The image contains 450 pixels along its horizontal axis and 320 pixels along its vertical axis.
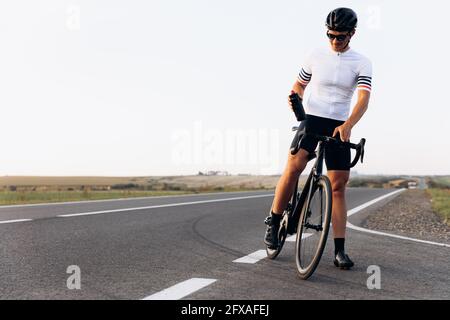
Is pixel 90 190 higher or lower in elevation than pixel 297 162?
lower

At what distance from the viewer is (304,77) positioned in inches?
203

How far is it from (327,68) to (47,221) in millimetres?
5880

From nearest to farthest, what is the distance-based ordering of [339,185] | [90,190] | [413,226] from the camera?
[339,185]
[413,226]
[90,190]

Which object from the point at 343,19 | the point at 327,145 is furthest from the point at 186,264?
the point at 343,19

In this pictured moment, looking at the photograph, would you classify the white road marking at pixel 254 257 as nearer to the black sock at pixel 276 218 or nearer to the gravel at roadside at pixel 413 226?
the black sock at pixel 276 218

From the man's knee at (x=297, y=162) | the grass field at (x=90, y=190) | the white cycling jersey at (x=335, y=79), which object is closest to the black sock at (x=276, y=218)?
the man's knee at (x=297, y=162)

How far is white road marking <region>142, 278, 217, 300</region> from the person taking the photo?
385cm

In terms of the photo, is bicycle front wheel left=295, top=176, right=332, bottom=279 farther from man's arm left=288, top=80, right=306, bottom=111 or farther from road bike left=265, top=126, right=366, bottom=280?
man's arm left=288, top=80, right=306, bottom=111

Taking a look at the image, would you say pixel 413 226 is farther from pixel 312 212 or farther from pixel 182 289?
pixel 182 289

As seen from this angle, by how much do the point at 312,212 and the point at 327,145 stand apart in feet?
2.03

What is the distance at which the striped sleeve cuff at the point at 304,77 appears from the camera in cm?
513

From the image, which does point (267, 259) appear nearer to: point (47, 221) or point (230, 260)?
point (230, 260)
